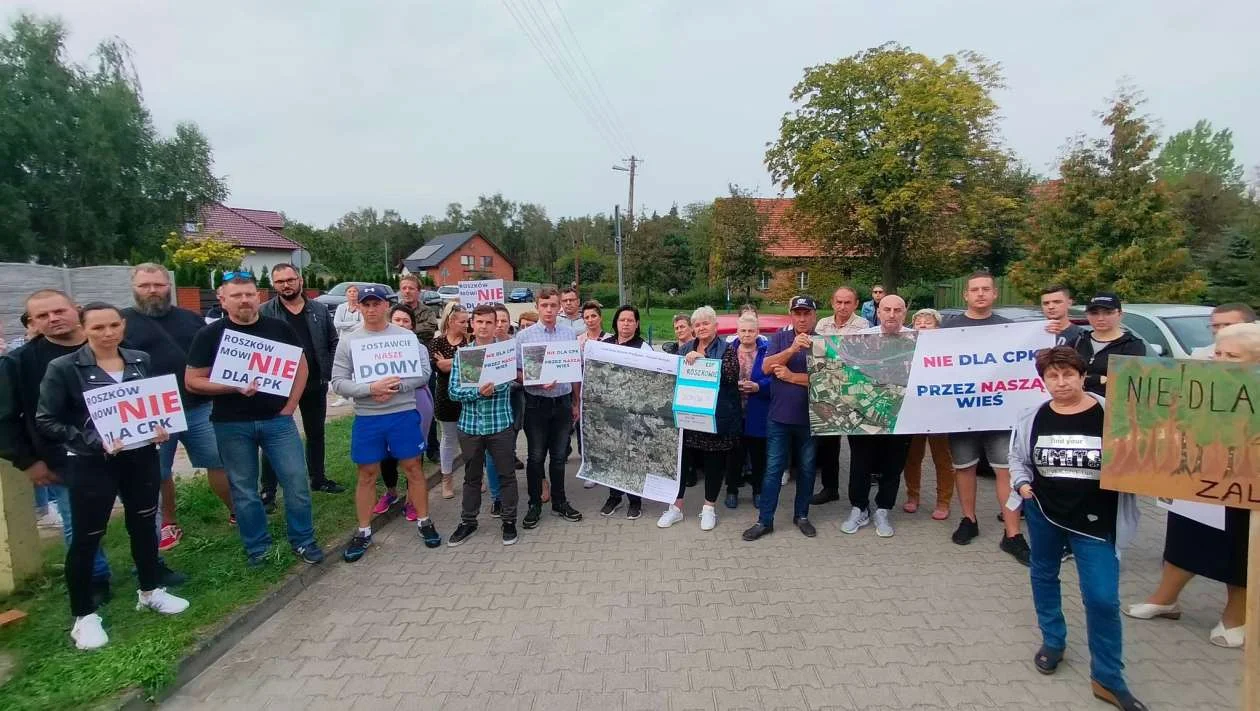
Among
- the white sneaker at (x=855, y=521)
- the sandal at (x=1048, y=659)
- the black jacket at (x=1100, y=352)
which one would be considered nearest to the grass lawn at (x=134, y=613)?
the white sneaker at (x=855, y=521)

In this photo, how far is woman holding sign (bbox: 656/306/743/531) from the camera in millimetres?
5363

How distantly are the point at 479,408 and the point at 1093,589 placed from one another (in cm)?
419

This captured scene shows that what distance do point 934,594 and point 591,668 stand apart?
2.39 meters

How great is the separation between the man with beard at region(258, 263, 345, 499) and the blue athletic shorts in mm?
1163

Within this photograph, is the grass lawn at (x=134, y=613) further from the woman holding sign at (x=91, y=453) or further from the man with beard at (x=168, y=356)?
the man with beard at (x=168, y=356)

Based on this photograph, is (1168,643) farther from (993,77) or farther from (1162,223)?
(993,77)

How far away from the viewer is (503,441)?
5.29 meters

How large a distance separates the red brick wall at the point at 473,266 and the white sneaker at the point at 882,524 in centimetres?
6422

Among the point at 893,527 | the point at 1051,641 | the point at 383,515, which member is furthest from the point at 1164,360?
the point at 383,515

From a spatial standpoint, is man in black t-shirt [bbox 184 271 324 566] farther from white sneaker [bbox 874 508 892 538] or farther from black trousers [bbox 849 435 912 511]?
white sneaker [bbox 874 508 892 538]

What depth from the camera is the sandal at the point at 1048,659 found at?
3.29m

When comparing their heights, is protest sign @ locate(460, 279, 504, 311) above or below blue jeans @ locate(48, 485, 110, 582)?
above

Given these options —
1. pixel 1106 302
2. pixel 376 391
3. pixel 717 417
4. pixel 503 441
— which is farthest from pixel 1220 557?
pixel 376 391

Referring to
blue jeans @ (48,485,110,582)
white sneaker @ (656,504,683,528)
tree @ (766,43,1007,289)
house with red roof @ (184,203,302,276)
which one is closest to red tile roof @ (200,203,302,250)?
house with red roof @ (184,203,302,276)
